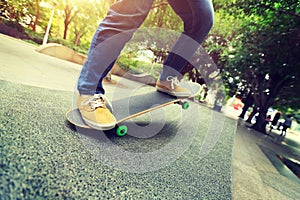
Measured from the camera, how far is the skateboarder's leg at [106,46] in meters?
0.97

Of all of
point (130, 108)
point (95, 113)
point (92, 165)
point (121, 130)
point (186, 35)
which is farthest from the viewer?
point (186, 35)

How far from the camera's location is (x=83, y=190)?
48 cm

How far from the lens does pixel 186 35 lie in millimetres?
1610

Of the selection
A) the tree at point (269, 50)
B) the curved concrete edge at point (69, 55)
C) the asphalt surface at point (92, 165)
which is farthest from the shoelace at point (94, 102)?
Result: the curved concrete edge at point (69, 55)

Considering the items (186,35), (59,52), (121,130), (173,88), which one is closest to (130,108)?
(121,130)

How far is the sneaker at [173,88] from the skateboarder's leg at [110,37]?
0.84 metres

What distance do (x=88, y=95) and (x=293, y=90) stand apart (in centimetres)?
1334

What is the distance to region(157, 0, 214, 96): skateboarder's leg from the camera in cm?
137

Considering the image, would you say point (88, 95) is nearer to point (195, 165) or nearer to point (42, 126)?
point (42, 126)

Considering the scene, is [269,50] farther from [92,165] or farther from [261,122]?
[92,165]

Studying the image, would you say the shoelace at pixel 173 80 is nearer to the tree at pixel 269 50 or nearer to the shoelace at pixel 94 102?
the shoelace at pixel 94 102

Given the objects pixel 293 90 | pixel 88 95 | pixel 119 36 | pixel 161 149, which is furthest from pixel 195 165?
pixel 293 90

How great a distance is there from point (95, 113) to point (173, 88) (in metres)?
1.01

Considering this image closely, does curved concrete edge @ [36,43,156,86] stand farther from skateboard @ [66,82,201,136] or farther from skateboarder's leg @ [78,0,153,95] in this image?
skateboarder's leg @ [78,0,153,95]
